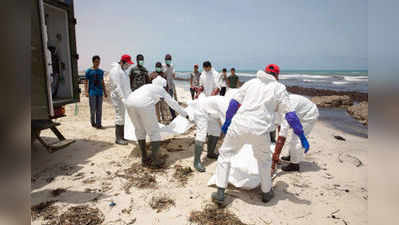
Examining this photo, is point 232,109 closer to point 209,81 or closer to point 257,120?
point 257,120

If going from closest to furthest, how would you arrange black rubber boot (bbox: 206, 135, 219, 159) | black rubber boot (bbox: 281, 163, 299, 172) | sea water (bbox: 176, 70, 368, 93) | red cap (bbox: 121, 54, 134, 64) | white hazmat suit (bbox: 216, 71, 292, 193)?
white hazmat suit (bbox: 216, 71, 292, 193) → black rubber boot (bbox: 281, 163, 299, 172) → black rubber boot (bbox: 206, 135, 219, 159) → red cap (bbox: 121, 54, 134, 64) → sea water (bbox: 176, 70, 368, 93)

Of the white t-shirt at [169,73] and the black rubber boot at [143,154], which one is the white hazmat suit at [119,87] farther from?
the white t-shirt at [169,73]

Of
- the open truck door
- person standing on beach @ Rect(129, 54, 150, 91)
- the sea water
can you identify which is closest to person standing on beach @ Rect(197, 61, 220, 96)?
person standing on beach @ Rect(129, 54, 150, 91)

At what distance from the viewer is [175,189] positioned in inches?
145

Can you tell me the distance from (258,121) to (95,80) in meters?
5.14

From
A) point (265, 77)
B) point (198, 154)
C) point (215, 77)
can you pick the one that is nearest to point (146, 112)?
point (198, 154)

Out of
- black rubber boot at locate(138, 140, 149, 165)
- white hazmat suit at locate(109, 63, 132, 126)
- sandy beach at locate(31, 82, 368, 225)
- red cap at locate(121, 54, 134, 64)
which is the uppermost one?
red cap at locate(121, 54, 134, 64)

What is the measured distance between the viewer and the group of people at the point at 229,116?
304cm

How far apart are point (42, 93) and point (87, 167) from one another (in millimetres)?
1588

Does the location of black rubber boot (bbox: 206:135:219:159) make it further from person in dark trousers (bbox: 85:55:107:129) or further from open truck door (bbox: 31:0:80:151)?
person in dark trousers (bbox: 85:55:107:129)

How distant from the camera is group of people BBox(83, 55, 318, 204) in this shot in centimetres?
304

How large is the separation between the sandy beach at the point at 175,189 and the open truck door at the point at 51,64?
2.21 ft

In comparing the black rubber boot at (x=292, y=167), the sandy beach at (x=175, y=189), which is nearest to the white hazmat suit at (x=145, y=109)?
the sandy beach at (x=175, y=189)
